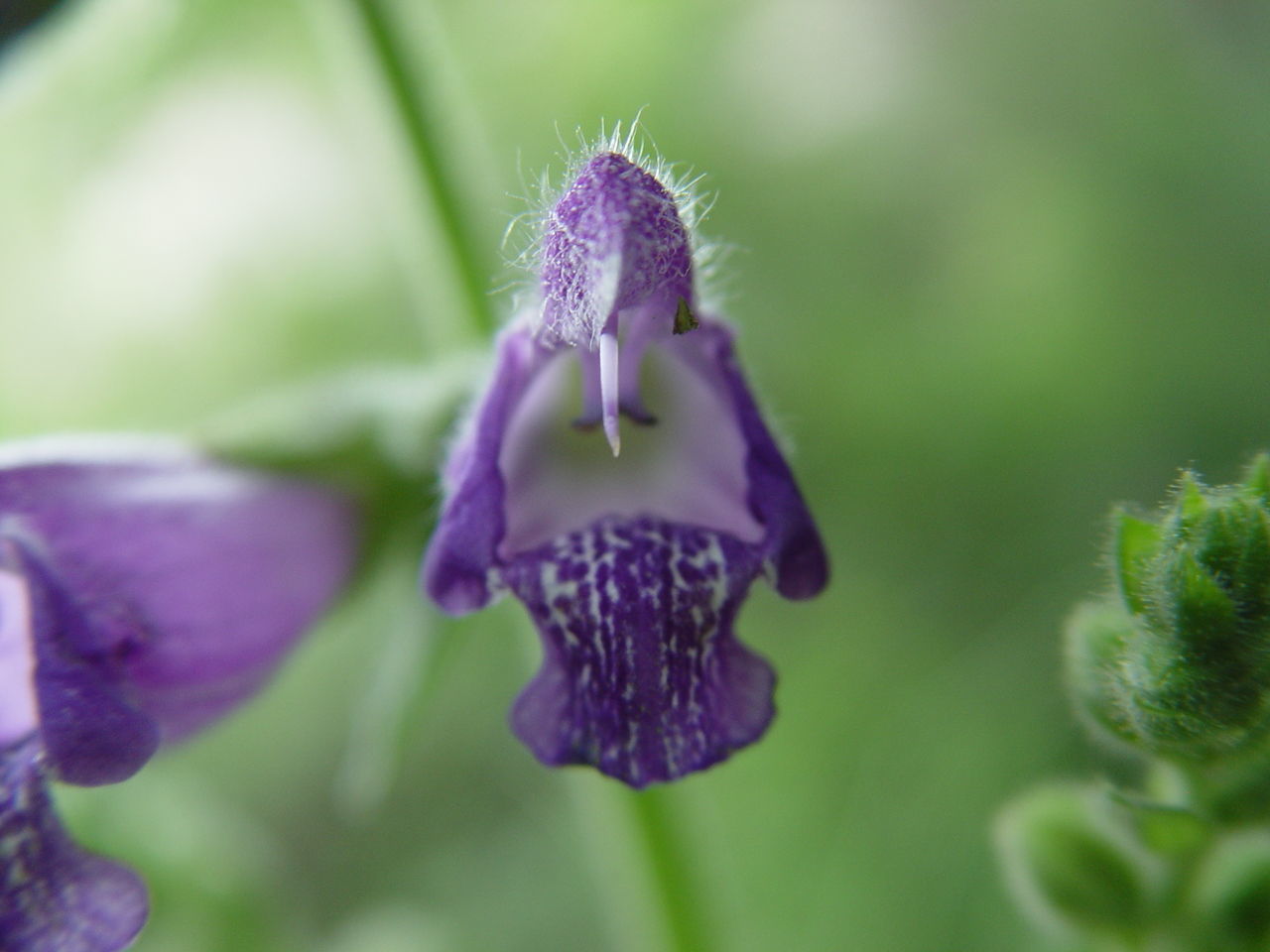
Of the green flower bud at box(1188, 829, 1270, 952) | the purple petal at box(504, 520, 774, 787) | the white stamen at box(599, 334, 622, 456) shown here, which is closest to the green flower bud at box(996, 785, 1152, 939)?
the green flower bud at box(1188, 829, 1270, 952)

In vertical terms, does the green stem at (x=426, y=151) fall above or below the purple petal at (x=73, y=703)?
above

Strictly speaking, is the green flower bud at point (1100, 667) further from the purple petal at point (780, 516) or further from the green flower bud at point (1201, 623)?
the purple petal at point (780, 516)

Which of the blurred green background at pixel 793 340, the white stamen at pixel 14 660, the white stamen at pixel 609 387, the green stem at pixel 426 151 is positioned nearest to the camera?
the white stamen at pixel 609 387

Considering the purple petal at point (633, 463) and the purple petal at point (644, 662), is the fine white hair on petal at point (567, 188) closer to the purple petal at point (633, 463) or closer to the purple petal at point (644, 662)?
the purple petal at point (633, 463)

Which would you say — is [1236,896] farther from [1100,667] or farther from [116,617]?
[116,617]

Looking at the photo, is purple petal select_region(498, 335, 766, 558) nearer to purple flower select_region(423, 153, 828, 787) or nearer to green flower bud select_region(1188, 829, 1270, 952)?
purple flower select_region(423, 153, 828, 787)

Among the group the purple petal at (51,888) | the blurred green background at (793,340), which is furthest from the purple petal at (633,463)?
the blurred green background at (793,340)

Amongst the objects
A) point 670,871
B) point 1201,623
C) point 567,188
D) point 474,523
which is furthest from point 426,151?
point 1201,623

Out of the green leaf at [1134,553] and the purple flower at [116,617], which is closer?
the green leaf at [1134,553]

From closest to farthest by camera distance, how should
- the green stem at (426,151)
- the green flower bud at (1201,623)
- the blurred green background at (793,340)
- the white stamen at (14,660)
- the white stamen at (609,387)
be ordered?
the green flower bud at (1201,623)
the white stamen at (609,387)
the white stamen at (14,660)
the green stem at (426,151)
the blurred green background at (793,340)
